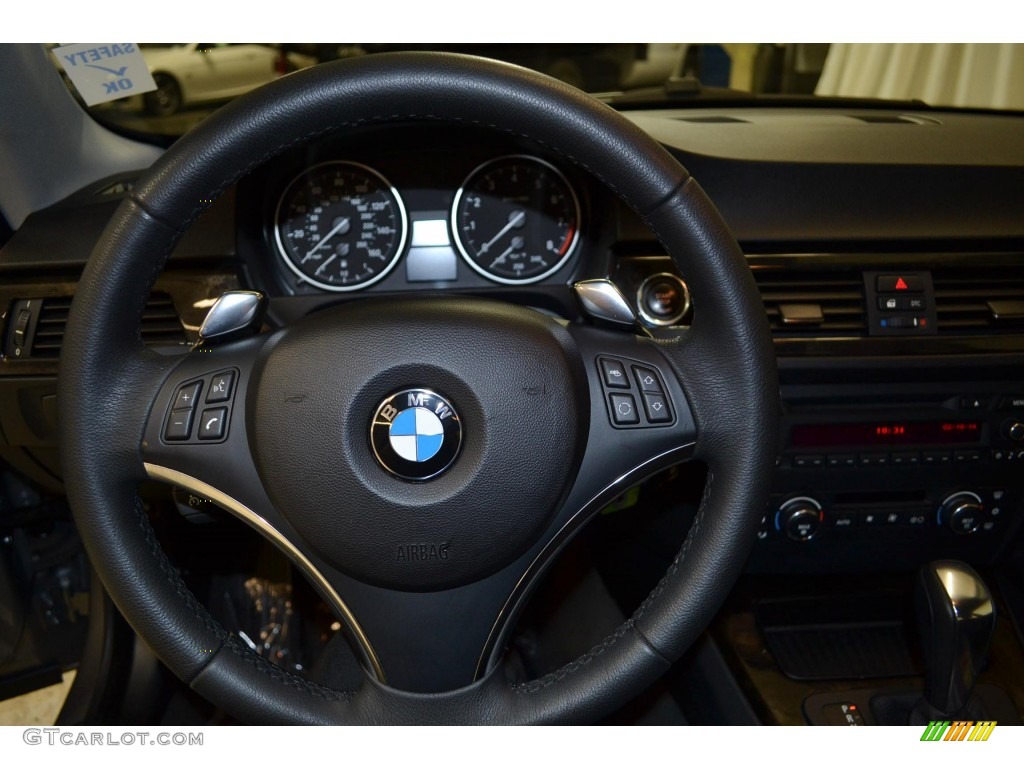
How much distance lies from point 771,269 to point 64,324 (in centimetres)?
103

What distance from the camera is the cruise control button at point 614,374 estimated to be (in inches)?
34.5

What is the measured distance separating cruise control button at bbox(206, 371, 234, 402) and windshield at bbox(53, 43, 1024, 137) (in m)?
0.51

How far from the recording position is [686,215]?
0.81 metres

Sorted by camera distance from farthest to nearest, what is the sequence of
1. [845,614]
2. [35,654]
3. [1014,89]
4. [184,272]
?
1. [1014,89]
2. [35,654]
3. [845,614]
4. [184,272]

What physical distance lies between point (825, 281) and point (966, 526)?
1.48ft

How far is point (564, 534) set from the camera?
2.90ft

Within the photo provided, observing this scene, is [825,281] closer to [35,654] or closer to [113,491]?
[113,491]

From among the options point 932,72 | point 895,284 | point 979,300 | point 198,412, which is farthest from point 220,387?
point 932,72

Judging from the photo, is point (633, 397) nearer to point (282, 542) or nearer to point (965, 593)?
point (282, 542)

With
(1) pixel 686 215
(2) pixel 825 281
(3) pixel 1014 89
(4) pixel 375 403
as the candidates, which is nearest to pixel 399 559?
(4) pixel 375 403

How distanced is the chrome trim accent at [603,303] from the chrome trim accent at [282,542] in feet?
1.23

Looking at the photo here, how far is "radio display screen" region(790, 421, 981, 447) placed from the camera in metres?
1.33
